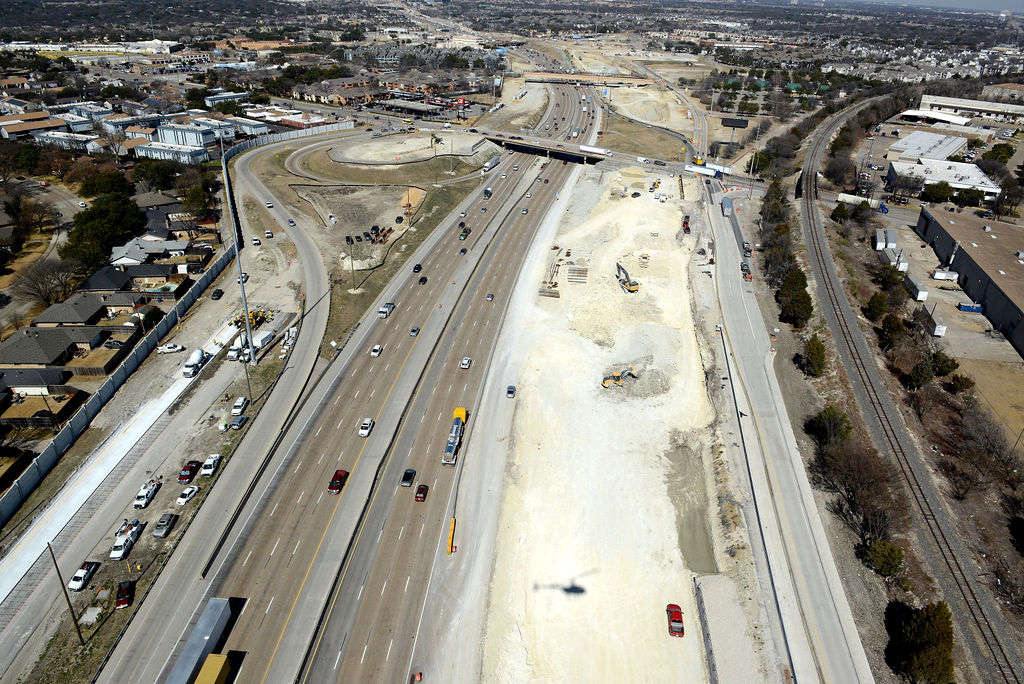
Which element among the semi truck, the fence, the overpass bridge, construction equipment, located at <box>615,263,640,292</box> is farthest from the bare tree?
the overpass bridge

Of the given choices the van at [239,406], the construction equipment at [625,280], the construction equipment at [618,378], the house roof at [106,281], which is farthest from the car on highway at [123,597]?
the construction equipment at [625,280]

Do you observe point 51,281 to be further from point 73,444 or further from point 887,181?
point 887,181

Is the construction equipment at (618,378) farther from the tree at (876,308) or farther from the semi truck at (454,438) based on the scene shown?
the tree at (876,308)

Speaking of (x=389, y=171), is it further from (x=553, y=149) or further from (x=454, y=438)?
(x=454, y=438)

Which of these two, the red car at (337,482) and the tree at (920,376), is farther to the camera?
the tree at (920,376)

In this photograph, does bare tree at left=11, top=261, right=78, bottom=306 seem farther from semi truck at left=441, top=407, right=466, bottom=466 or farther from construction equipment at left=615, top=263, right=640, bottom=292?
construction equipment at left=615, top=263, right=640, bottom=292
